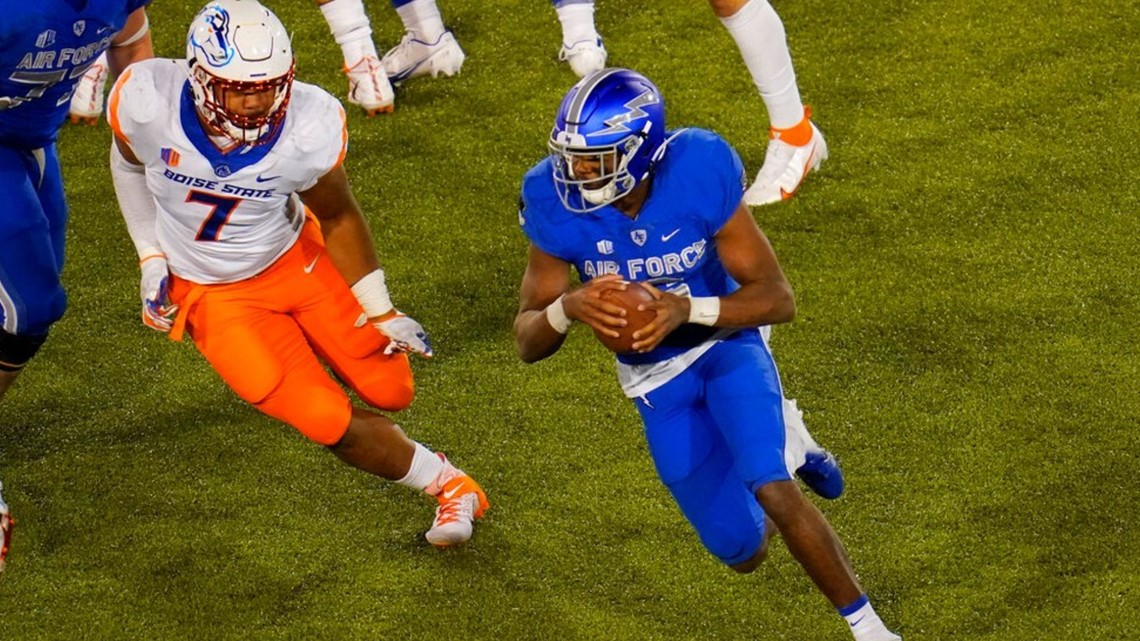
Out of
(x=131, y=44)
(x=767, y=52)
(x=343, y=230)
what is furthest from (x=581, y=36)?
(x=343, y=230)

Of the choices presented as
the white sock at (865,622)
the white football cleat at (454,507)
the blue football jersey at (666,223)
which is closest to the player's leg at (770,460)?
the white sock at (865,622)

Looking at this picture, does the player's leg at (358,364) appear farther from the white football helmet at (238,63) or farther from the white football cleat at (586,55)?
the white football cleat at (586,55)

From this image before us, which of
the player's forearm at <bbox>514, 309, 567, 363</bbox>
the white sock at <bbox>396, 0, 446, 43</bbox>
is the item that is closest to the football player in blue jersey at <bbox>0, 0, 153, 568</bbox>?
the player's forearm at <bbox>514, 309, 567, 363</bbox>

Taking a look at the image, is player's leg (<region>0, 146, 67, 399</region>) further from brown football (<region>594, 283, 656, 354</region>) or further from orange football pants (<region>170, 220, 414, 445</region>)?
brown football (<region>594, 283, 656, 354</region>)

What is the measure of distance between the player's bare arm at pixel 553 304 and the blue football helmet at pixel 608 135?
0.74ft

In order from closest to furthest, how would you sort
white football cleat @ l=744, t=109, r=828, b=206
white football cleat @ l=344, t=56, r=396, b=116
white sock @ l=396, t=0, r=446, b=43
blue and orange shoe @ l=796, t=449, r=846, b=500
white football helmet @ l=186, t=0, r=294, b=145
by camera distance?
white football helmet @ l=186, t=0, r=294, b=145, blue and orange shoe @ l=796, t=449, r=846, b=500, white football cleat @ l=744, t=109, r=828, b=206, white football cleat @ l=344, t=56, r=396, b=116, white sock @ l=396, t=0, r=446, b=43

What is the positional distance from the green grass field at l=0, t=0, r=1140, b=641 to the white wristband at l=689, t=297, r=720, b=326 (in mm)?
947

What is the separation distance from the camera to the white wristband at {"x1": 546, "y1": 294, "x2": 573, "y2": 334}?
14.3ft

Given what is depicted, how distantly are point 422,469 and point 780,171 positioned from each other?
5.91 feet

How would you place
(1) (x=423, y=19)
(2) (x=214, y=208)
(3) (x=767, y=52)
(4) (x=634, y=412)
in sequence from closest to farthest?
(2) (x=214, y=208), (4) (x=634, y=412), (3) (x=767, y=52), (1) (x=423, y=19)

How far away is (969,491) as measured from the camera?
5133 millimetres

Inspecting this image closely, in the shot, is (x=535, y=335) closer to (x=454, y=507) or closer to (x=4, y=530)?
(x=454, y=507)

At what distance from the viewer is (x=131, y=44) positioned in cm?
536

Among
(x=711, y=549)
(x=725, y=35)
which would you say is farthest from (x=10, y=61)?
(x=725, y=35)
